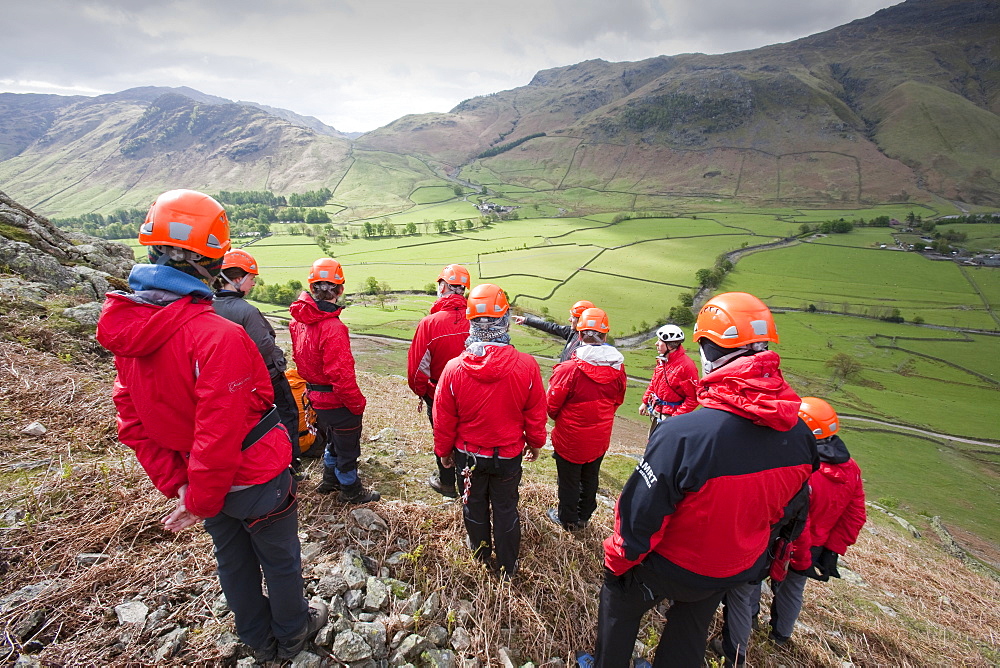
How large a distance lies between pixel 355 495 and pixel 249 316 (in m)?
2.43

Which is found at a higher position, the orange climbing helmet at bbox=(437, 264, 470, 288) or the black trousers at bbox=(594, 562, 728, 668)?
the orange climbing helmet at bbox=(437, 264, 470, 288)

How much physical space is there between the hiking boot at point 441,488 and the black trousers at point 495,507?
1.31 meters

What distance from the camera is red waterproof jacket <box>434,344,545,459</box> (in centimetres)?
386

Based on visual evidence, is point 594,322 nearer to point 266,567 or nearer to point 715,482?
point 715,482

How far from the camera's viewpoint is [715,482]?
8.43 ft

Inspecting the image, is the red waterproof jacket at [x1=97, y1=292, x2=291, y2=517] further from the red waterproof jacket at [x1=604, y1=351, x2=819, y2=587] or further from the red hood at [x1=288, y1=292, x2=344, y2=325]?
the red waterproof jacket at [x1=604, y1=351, x2=819, y2=587]

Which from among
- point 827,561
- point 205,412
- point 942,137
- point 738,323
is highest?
point 942,137

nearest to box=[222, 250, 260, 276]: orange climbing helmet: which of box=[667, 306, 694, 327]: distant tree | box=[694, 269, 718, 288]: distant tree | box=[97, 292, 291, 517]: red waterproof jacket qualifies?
box=[97, 292, 291, 517]: red waterproof jacket

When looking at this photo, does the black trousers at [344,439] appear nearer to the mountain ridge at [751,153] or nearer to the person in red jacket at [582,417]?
the person in red jacket at [582,417]

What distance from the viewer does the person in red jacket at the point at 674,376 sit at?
246 inches

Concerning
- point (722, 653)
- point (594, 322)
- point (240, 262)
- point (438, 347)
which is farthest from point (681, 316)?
point (240, 262)

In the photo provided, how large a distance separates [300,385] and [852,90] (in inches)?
10925

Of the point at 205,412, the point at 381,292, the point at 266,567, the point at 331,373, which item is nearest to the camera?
the point at 205,412

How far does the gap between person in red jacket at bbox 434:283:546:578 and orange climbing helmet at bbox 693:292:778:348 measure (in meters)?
1.59
